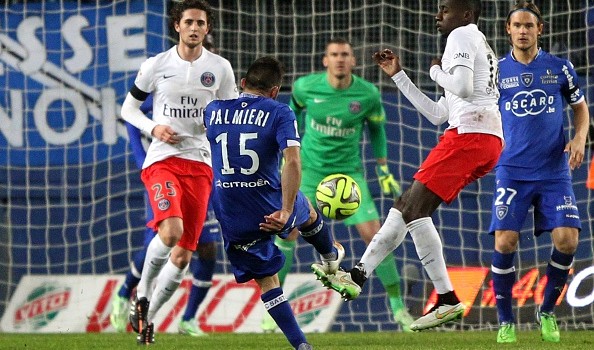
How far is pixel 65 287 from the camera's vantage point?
1141 cm

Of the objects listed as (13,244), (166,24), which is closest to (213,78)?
(166,24)

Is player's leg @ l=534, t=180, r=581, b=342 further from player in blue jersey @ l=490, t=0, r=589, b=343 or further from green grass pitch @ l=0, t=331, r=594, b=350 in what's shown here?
green grass pitch @ l=0, t=331, r=594, b=350

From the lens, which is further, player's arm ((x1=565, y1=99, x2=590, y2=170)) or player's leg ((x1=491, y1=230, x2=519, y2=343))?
player's leg ((x1=491, y1=230, x2=519, y2=343))

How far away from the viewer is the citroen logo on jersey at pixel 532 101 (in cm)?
863

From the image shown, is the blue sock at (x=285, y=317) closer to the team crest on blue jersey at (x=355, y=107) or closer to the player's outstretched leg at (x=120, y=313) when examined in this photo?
the player's outstretched leg at (x=120, y=313)

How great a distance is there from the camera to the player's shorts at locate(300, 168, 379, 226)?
33.7 ft

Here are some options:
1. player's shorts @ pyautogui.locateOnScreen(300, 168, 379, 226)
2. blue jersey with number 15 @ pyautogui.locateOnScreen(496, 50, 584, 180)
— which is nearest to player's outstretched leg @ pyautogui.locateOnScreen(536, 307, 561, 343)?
blue jersey with number 15 @ pyautogui.locateOnScreen(496, 50, 584, 180)

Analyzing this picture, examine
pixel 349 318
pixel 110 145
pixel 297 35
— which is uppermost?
pixel 297 35

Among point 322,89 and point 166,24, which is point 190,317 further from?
A: point 166,24

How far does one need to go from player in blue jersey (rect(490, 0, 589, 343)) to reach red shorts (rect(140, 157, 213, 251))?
1.96 metres

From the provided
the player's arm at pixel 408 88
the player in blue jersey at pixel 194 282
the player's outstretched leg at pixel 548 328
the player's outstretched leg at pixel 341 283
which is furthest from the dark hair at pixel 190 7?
the player's outstretched leg at pixel 548 328

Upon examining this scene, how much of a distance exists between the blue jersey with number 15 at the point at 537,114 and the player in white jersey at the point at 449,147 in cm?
108

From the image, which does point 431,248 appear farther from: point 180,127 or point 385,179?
point 385,179

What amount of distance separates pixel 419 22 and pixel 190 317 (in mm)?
3741
